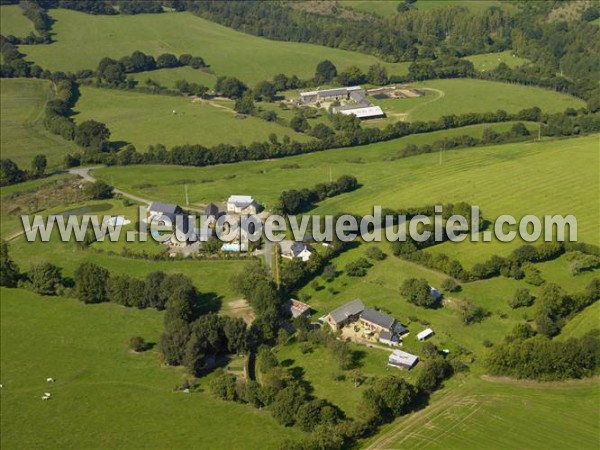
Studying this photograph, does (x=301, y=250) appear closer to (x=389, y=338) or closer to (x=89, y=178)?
(x=389, y=338)

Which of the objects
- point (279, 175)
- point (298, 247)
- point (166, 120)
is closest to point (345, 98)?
point (166, 120)

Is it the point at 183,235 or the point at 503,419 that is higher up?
the point at 183,235

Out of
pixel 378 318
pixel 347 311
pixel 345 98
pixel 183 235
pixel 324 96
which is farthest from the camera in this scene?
pixel 345 98

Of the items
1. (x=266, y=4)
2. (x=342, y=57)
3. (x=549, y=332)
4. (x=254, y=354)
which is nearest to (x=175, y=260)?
(x=254, y=354)

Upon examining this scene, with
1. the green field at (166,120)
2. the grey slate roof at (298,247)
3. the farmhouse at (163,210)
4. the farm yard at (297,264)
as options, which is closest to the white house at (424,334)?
the farm yard at (297,264)

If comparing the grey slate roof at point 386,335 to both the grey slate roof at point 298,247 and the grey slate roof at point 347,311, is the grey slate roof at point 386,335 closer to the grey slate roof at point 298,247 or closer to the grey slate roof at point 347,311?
the grey slate roof at point 347,311

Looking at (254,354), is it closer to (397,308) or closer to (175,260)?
(397,308)

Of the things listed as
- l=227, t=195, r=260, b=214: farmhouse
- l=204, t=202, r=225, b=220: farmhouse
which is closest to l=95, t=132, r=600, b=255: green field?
l=227, t=195, r=260, b=214: farmhouse
